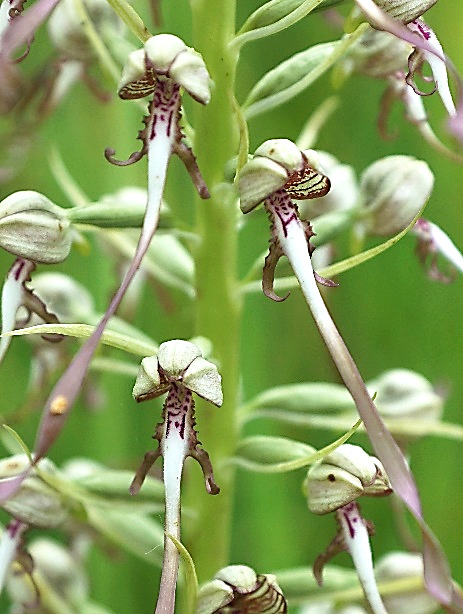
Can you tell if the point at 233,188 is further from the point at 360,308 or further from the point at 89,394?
the point at 360,308

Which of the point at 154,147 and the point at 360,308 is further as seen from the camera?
the point at 360,308

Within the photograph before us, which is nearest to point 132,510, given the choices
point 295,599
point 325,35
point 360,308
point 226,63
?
point 295,599

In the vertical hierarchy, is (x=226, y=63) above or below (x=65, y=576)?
above

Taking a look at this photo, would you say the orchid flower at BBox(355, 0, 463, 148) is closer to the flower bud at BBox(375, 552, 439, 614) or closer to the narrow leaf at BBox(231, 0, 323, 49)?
the narrow leaf at BBox(231, 0, 323, 49)

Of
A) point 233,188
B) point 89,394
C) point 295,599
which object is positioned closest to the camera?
point 233,188

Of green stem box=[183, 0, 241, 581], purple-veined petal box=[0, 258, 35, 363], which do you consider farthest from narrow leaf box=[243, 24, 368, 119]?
purple-veined petal box=[0, 258, 35, 363]

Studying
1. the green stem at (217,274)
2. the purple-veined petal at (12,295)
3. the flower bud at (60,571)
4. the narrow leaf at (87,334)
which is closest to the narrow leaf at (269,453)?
the green stem at (217,274)

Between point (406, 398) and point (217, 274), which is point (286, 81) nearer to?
point (217, 274)
